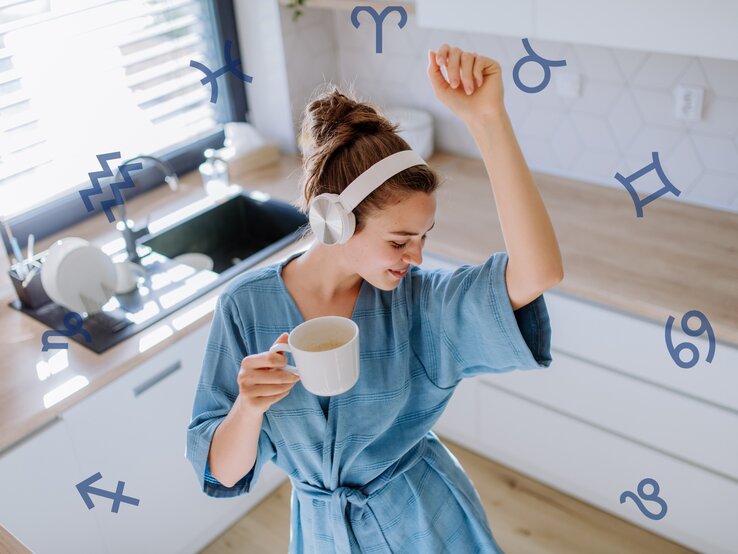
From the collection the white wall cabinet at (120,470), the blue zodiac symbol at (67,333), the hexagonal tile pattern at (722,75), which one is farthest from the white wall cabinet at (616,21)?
the blue zodiac symbol at (67,333)

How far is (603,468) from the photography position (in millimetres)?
2381

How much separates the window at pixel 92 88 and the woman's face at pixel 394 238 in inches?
55.6

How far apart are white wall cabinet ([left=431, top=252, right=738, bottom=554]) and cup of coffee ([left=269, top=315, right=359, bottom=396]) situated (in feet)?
3.54

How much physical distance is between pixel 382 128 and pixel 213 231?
1470 millimetres

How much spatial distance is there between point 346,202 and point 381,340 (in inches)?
11.3

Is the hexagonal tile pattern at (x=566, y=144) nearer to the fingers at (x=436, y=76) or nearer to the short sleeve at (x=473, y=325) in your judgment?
the short sleeve at (x=473, y=325)

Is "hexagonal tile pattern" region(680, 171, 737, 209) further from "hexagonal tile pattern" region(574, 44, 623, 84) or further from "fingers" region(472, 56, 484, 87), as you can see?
"fingers" region(472, 56, 484, 87)

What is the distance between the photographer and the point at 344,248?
1.35 m

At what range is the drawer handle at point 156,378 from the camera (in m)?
2.04

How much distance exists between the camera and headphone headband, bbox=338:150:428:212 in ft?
4.11

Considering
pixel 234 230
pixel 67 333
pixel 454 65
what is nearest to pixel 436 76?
pixel 454 65

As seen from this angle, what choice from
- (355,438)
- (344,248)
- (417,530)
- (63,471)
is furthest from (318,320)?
(63,471)

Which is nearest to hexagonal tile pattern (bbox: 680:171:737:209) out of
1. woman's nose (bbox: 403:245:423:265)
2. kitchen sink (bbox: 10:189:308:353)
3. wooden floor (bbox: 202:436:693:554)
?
wooden floor (bbox: 202:436:693:554)

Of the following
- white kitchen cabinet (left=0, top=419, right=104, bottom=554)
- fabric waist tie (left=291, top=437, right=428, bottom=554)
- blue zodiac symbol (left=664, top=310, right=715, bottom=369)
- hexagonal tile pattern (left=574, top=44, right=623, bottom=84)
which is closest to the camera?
fabric waist tie (left=291, top=437, right=428, bottom=554)
